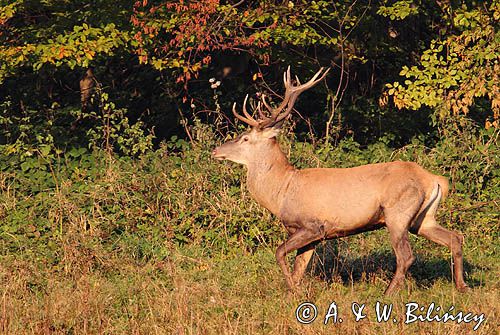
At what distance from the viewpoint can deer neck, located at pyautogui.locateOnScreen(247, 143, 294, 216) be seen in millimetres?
8625

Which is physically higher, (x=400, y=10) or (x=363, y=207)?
(x=400, y=10)

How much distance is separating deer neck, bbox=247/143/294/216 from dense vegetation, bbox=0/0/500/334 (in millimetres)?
648

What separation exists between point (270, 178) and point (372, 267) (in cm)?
130

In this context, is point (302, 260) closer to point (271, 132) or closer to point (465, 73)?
point (271, 132)

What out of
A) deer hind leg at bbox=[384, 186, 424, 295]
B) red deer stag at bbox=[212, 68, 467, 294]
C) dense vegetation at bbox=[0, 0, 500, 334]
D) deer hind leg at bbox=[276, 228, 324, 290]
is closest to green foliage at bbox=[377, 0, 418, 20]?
dense vegetation at bbox=[0, 0, 500, 334]

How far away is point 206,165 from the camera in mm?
11047

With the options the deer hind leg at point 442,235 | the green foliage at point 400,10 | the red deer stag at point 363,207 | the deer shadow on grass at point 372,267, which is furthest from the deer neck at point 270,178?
the green foliage at point 400,10

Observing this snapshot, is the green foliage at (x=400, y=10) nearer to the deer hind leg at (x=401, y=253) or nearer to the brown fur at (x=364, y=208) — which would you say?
the brown fur at (x=364, y=208)

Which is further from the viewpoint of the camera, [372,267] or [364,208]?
[372,267]

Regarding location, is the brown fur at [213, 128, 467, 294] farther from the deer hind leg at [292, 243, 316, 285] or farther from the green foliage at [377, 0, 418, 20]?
the green foliage at [377, 0, 418, 20]

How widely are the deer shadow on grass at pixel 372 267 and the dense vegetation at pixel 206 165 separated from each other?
33mm

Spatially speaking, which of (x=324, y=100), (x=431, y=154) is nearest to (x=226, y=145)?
(x=431, y=154)

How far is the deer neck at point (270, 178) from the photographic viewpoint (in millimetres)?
8625

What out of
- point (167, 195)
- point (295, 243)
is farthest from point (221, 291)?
point (167, 195)
